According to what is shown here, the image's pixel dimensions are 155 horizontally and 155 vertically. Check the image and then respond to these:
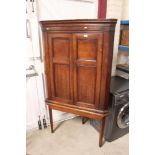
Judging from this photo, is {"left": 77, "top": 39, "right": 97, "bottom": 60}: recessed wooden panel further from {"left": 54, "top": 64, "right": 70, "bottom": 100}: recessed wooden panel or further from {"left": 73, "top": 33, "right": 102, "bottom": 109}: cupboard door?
{"left": 54, "top": 64, "right": 70, "bottom": 100}: recessed wooden panel

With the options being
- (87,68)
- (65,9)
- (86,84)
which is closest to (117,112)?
(86,84)

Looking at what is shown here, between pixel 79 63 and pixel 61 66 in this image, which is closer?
pixel 79 63

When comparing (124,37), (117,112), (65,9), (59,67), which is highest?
(65,9)

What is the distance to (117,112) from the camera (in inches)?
74.7

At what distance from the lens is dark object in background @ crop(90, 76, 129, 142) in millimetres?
1860

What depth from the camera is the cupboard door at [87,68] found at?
158 cm

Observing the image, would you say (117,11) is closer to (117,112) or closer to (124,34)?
(124,34)

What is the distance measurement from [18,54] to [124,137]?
1.97 metres

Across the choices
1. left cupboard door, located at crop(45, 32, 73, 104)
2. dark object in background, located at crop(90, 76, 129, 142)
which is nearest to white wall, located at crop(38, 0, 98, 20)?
left cupboard door, located at crop(45, 32, 73, 104)

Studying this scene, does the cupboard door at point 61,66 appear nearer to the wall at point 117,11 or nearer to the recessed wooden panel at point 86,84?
the recessed wooden panel at point 86,84

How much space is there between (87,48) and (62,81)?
527 mm

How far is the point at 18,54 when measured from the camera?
2.67 ft

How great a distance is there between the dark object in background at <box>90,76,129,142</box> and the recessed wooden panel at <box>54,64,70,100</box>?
1.84 feet

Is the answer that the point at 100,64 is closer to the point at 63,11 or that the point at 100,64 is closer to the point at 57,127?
the point at 63,11
